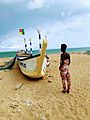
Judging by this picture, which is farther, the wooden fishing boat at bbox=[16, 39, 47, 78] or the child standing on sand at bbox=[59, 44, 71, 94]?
the wooden fishing boat at bbox=[16, 39, 47, 78]

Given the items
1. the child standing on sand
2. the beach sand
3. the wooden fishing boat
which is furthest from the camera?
the wooden fishing boat

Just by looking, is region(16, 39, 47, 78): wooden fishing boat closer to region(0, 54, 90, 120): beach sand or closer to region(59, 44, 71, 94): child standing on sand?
region(0, 54, 90, 120): beach sand

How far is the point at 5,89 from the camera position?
11.2 m

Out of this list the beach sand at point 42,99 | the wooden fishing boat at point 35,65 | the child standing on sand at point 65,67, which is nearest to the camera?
the beach sand at point 42,99

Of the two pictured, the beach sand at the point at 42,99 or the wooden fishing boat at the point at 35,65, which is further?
the wooden fishing boat at the point at 35,65

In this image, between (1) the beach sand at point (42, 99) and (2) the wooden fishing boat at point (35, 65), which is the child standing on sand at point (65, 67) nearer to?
(1) the beach sand at point (42, 99)

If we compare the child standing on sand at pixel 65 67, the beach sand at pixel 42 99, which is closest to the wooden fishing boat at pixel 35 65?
the beach sand at pixel 42 99

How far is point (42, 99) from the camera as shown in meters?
9.48

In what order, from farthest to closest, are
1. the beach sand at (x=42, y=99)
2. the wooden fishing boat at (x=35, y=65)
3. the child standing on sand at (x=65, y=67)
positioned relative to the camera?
the wooden fishing boat at (x=35, y=65) → the child standing on sand at (x=65, y=67) → the beach sand at (x=42, y=99)

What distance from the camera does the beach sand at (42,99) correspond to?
801 centimetres

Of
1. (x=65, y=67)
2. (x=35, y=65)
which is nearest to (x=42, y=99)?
(x=65, y=67)

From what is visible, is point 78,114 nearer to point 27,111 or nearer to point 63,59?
point 27,111

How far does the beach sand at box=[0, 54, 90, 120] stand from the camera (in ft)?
26.3

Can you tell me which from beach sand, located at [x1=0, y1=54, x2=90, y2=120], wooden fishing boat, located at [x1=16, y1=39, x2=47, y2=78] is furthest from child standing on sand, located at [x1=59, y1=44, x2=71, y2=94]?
wooden fishing boat, located at [x1=16, y1=39, x2=47, y2=78]
